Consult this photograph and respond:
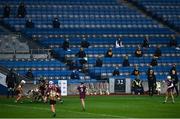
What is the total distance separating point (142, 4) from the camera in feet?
187

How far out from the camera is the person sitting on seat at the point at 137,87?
4262 centimetres

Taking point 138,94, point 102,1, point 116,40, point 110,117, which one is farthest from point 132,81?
point 110,117

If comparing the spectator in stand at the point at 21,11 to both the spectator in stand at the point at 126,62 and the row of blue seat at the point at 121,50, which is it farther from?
the spectator in stand at the point at 126,62

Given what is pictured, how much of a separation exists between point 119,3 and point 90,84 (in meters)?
15.9

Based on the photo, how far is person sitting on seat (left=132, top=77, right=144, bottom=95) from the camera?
140 feet

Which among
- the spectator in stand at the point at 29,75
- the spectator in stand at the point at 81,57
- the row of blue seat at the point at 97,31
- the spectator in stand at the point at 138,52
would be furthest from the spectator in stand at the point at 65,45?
the spectator in stand at the point at 138,52

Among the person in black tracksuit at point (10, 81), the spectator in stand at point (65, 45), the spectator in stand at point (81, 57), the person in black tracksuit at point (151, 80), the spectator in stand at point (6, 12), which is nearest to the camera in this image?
the person in black tracksuit at point (10, 81)

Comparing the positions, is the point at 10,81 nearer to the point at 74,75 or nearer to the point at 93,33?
the point at 74,75

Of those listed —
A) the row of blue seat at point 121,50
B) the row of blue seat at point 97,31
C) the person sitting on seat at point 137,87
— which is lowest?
the person sitting on seat at point 137,87

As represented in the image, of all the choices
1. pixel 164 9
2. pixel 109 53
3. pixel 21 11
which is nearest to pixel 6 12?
pixel 21 11

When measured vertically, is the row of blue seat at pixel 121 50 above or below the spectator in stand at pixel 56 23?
below

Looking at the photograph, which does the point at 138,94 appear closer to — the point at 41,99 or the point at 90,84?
the point at 90,84

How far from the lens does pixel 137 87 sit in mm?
43312

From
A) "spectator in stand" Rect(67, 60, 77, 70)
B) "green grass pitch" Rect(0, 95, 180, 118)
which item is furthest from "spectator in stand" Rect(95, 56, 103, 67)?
"green grass pitch" Rect(0, 95, 180, 118)
